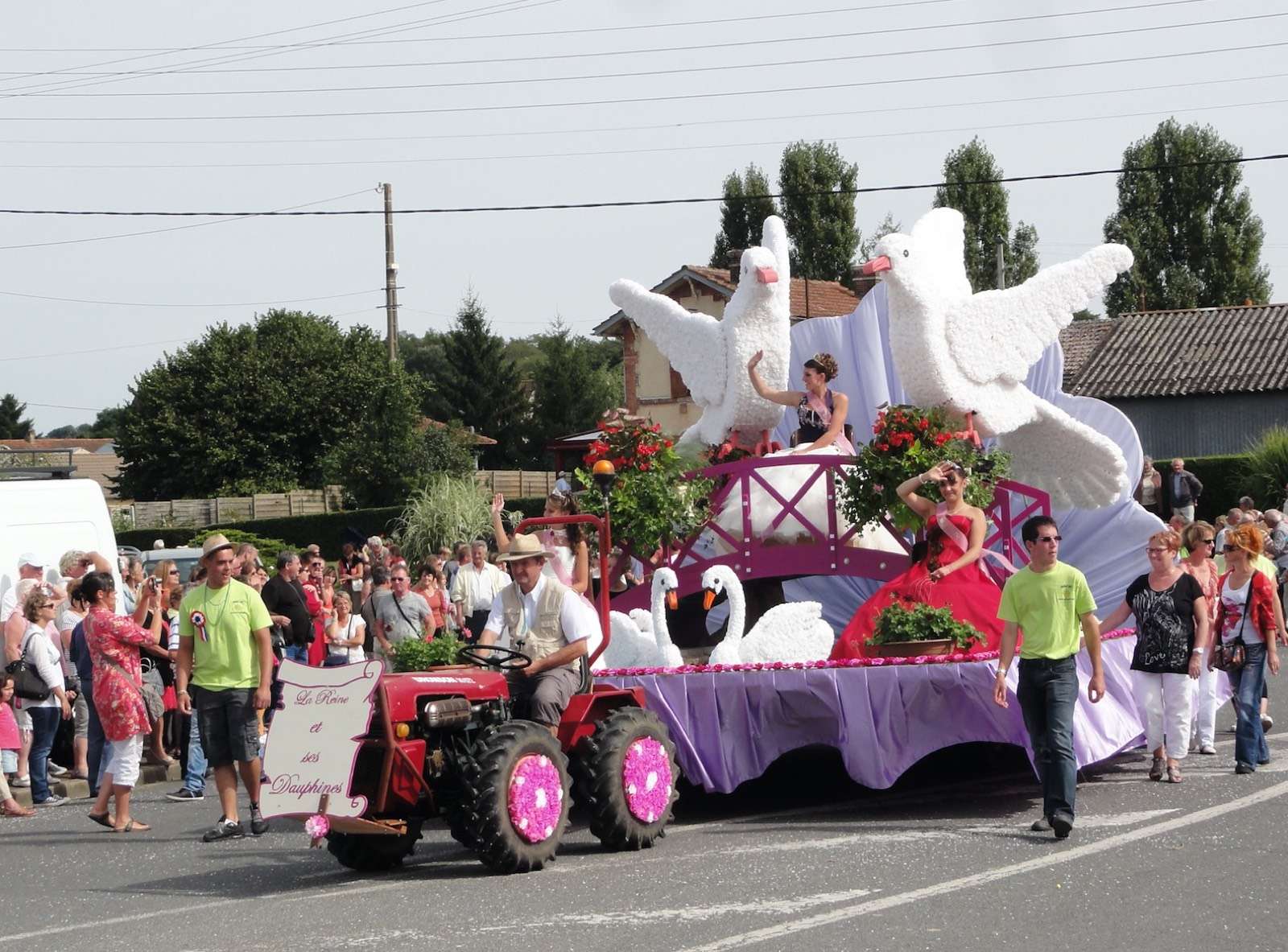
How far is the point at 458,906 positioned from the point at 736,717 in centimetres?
309

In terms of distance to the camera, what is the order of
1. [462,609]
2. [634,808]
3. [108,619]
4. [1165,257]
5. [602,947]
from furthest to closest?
[1165,257] → [462,609] → [108,619] → [634,808] → [602,947]

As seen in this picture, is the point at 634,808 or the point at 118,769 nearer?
the point at 634,808

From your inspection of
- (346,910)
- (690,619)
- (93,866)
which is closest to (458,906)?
(346,910)

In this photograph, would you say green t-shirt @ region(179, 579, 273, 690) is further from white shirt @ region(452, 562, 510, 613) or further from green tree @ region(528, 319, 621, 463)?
green tree @ region(528, 319, 621, 463)

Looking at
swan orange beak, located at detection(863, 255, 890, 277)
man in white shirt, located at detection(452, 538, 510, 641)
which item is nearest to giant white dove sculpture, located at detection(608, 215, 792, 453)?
swan orange beak, located at detection(863, 255, 890, 277)

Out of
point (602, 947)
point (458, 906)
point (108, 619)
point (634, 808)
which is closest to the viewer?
point (602, 947)

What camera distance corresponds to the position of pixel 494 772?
28.0ft

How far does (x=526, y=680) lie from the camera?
31.4ft

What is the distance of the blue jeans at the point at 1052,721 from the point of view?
9141 millimetres

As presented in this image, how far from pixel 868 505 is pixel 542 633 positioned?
4.56 metres

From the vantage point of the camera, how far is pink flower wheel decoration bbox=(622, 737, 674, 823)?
9.36 metres

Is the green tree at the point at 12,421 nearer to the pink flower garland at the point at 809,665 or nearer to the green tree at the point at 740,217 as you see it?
the green tree at the point at 740,217

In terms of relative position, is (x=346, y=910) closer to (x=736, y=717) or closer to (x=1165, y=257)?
(x=736, y=717)

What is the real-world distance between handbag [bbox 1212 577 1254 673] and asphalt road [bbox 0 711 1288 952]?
0.68m
